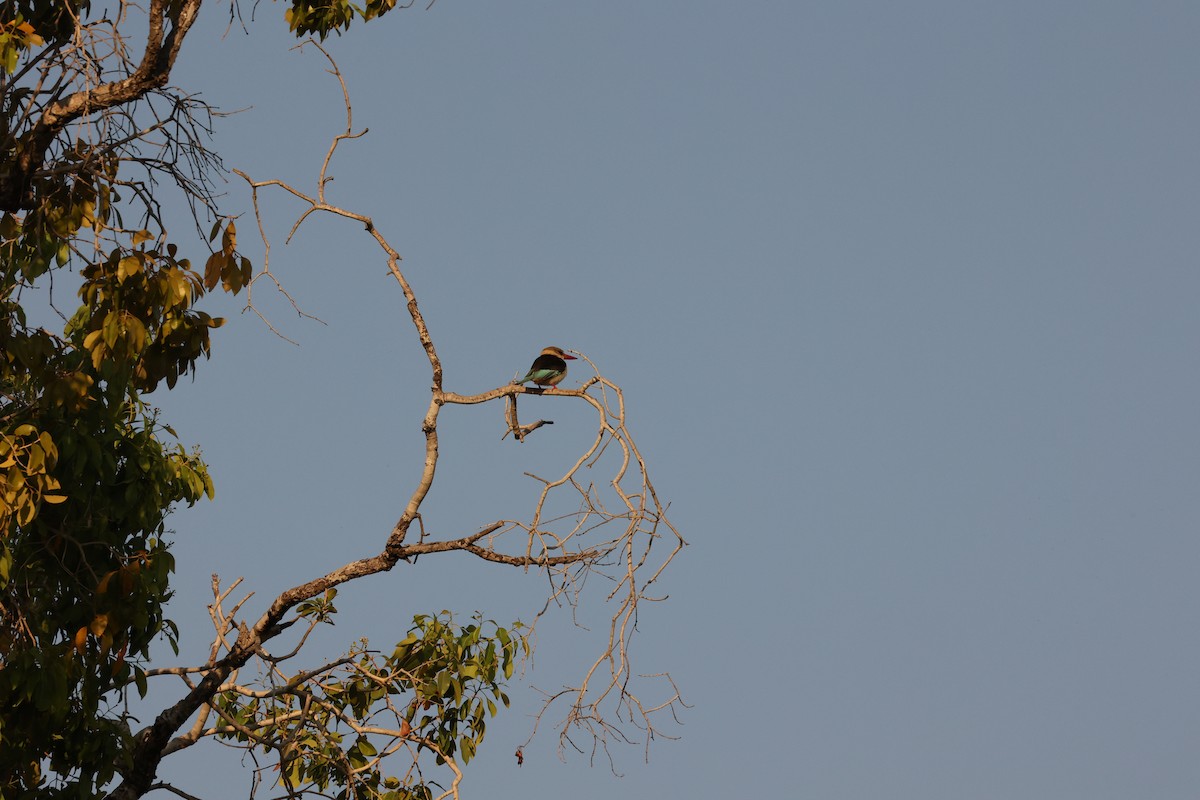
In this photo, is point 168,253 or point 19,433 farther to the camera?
point 168,253

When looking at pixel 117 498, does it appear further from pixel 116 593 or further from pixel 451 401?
pixel 451 401

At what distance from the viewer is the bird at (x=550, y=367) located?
26.1ft

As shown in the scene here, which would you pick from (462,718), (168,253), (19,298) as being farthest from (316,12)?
(462,718)

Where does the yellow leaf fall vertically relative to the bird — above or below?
below

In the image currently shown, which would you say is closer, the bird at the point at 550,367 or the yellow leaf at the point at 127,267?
the yellow leaf at the point at 127,267

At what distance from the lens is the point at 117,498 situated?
24.3 feet

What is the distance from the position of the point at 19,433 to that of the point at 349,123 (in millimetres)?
2196

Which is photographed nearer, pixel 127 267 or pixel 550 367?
pixel 127 267

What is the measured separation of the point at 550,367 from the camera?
807cm

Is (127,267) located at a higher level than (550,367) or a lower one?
lower

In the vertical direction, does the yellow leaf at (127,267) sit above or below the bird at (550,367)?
below

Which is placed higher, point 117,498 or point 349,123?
point 349,123

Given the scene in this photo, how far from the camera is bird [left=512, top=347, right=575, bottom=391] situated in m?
7.94

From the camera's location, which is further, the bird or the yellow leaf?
the bird
